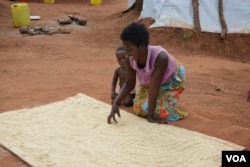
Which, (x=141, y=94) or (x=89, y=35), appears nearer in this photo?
(x=141, y=94)

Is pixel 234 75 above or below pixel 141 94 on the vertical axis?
below

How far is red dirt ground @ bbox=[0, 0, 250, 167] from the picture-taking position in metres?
3.32

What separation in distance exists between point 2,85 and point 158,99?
2151 millimetres

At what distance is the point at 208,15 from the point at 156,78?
4.69 meters

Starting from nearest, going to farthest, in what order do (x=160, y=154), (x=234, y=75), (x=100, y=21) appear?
(x=160, y=154) → (x=234, y=75) → (x=100, y=21)

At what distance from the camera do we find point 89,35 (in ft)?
26.4

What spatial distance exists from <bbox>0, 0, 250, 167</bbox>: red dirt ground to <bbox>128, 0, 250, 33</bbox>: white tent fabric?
176 mm

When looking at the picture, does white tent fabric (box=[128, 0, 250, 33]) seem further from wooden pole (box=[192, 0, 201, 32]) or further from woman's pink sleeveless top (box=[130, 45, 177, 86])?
woman's pink sleeveless top (box=[130, 45, 177, 86])

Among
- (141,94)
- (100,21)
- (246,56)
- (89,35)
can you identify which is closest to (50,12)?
(100,21)

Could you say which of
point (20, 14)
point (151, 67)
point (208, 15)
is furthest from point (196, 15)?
point (151, 67)

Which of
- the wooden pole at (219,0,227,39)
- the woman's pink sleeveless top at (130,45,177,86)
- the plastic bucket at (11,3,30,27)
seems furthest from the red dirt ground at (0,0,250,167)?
the woman's pink sleeveless top at (130,45,177,86)

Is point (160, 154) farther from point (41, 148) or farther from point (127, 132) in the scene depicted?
point (41, 148)

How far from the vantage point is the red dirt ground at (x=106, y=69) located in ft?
10.9

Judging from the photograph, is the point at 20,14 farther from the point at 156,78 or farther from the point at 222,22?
the point at 156,78
